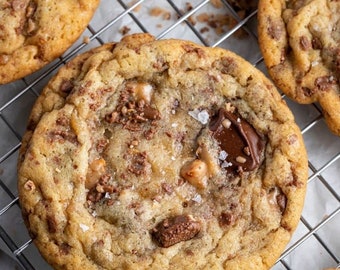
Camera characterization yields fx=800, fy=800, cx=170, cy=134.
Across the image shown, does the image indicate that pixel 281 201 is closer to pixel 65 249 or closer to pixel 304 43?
pixel 304 43

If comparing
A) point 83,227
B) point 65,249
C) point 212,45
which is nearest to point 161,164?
point 83,227

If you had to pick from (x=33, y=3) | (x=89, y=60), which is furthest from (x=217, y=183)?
(x=33, y=3)

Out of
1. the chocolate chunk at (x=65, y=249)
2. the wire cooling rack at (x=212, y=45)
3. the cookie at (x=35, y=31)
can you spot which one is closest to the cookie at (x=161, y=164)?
the chocolate chunk at (x=65, y=249)

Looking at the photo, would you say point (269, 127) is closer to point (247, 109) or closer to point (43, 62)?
point (247, 109)

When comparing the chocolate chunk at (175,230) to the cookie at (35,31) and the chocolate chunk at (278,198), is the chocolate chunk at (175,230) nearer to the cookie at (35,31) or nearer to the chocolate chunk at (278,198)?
the chocolate chunk at (278,198)

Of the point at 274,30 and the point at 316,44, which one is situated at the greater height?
the point at 274,30
